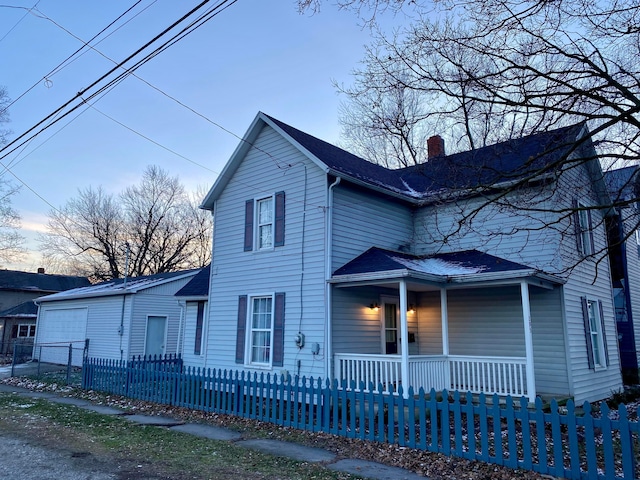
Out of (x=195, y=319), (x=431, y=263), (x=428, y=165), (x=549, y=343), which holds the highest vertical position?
(x=428, y=165)

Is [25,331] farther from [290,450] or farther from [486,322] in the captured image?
[486,322]

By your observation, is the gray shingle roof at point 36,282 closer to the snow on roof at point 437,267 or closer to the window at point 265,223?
the window at point 265,223

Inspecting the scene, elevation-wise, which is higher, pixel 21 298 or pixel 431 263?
pixel 21 298

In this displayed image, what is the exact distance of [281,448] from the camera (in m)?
7.21

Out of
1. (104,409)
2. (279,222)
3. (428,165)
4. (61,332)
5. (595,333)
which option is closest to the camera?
(104,409)

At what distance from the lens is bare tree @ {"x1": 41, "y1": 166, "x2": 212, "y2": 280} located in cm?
3809

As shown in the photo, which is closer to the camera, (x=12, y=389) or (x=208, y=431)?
(x=208, y=431)

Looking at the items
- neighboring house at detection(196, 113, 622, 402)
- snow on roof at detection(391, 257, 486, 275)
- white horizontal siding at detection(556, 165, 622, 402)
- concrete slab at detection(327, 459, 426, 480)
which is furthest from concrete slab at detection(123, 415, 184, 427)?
white horizontal siding at detection(556, 165, 622, 402)

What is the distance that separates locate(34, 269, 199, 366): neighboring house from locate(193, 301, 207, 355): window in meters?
5.56

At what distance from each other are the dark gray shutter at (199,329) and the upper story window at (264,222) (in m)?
3.66

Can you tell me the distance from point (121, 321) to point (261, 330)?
10.4 meters

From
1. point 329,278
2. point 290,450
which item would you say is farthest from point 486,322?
point 290,450

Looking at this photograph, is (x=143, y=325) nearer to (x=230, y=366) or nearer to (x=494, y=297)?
(x=230, y=366)

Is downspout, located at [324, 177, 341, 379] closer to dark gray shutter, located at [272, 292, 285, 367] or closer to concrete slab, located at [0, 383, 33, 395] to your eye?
dark gray shutter, located at [272, 292, 285, 367]
